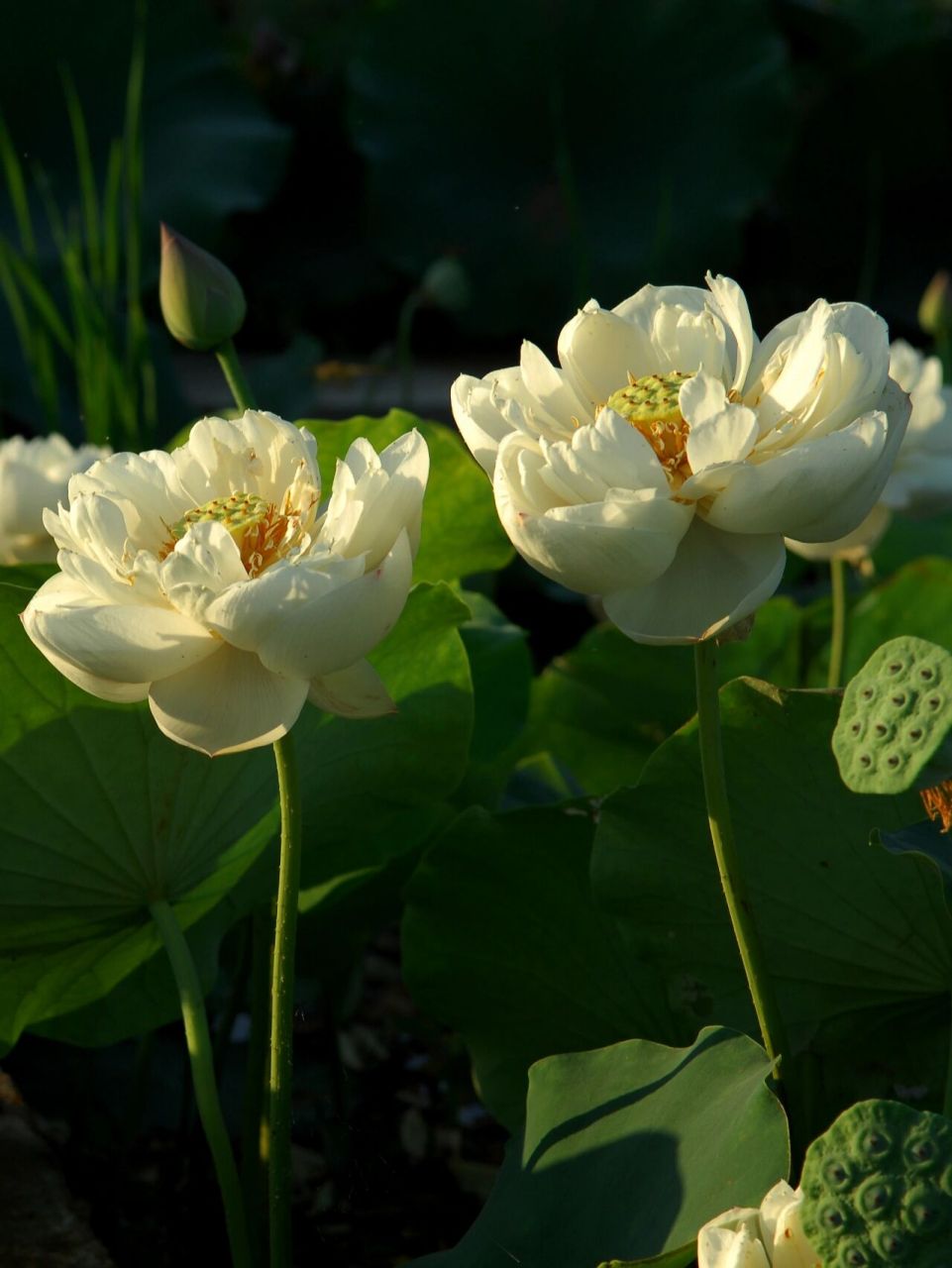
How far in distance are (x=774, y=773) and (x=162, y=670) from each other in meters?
0.33

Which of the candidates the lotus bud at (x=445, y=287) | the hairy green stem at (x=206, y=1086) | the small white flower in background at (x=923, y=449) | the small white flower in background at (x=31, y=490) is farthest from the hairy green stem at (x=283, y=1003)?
the lotus bud at (x=445, y=287)

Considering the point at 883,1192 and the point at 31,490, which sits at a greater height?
the point at 883,1192

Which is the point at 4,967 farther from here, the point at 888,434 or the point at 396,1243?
the point at 888,434

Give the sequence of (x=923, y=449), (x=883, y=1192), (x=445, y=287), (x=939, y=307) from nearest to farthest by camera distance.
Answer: (x=883, y=1192) < (x=923, y=449) < (x=939, y=307) < (x=445, y=287)

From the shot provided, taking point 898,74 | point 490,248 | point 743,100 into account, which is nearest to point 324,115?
point 490,248

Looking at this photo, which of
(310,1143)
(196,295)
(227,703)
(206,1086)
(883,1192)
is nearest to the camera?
(883,1192)

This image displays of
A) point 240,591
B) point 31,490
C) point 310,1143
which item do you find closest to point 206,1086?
point 240,591

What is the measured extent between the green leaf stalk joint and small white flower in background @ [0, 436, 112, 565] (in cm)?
77

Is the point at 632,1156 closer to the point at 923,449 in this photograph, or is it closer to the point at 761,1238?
the point at 761,1238

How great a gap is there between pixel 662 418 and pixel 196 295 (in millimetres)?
347

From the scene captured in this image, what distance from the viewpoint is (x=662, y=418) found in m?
0.64

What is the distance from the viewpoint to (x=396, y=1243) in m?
0.98

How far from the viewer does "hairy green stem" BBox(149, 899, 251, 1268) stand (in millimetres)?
722

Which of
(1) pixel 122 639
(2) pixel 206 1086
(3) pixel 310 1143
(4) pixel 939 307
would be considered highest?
(1) pixel 122 639
